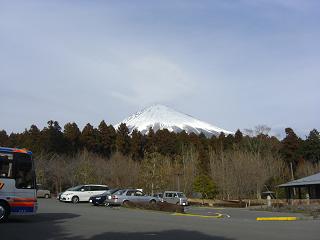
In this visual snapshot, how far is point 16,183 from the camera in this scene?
17594mm

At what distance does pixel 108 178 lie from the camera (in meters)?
60.4

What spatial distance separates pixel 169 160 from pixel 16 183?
49.9 metres

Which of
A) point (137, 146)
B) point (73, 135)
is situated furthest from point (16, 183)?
point (73, 135)

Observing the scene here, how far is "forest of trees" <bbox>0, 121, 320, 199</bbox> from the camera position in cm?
5603

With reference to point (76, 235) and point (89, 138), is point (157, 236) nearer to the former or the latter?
point (76, 235)

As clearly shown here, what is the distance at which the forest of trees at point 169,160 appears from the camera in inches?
2206

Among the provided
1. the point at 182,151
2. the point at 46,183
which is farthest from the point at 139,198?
the point at 182,151

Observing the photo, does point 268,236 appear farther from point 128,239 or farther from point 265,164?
point 265,164

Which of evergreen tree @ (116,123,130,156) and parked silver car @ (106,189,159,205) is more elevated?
evergreen tree @ (116,123,130,156)

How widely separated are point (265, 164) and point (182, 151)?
15557 millimetres

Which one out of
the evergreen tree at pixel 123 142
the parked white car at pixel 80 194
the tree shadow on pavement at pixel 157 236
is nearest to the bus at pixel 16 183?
the tree shadow on pavement at pixel 157 236

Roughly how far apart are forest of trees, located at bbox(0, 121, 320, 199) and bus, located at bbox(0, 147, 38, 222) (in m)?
32.1

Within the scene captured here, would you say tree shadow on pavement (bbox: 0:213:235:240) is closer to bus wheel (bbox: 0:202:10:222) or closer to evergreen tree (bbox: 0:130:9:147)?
bus wheel (bbox: 0:202:10:222)

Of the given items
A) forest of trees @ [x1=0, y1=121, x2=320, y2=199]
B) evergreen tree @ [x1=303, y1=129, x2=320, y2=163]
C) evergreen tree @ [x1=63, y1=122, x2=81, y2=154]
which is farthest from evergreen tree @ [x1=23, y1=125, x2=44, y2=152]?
evergreen tree @ [x1=303, y1=129, x2=320, y2=163]
